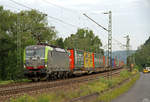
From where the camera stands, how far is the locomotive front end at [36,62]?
23.1m

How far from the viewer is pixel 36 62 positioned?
76.3 feet

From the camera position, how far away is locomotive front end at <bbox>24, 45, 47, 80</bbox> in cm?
2308

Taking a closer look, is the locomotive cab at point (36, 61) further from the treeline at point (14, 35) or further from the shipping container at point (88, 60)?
the shipping container at point (88, 60)

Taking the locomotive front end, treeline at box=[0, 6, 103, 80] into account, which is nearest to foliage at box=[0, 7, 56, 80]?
treeline at box=[0, 6, 103, 80]

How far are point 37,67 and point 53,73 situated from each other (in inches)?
104

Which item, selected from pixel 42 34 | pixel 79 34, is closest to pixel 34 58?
pixel 42 34

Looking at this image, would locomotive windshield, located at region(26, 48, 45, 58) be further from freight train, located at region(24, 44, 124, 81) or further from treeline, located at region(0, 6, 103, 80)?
treeline, located at region(0, 6, 103, 80)

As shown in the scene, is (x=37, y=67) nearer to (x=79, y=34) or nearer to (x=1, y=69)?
(x=1, y=69)

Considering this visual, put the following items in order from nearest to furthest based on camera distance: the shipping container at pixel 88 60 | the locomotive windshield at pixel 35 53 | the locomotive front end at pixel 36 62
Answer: the locomotive front end at pixel 36 62
the locomotive windshield at pixel 35 53
the shipping container at pixel 88 60

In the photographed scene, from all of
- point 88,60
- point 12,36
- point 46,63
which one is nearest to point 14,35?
point 12,36

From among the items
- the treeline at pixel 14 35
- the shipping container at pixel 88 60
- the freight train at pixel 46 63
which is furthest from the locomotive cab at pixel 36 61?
the shipping container at pixel 88 60

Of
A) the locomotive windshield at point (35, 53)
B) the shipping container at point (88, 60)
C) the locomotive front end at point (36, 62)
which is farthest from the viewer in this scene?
the shipping container at point (88, 60)

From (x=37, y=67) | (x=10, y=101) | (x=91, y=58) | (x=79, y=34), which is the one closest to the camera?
(x=10, y=101)

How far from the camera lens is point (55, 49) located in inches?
1009
